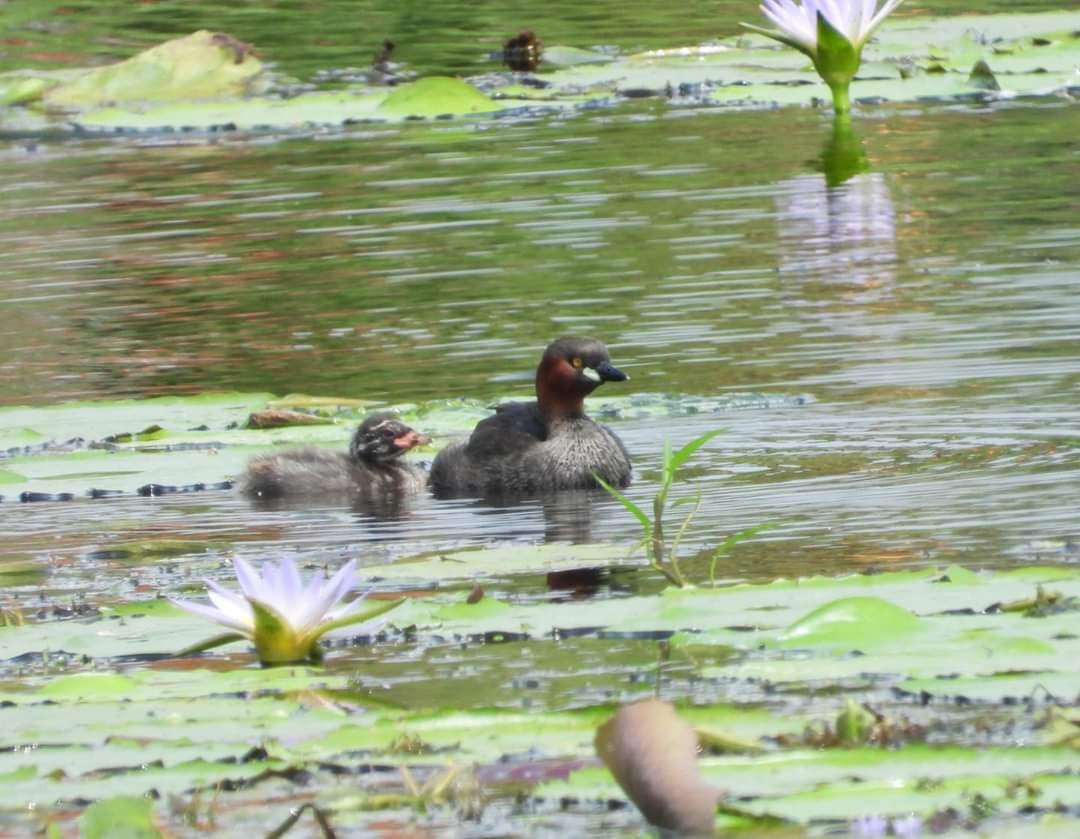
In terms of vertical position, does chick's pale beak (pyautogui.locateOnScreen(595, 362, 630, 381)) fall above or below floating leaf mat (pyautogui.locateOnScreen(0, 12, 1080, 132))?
below

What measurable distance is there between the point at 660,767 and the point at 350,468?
5.31 meters

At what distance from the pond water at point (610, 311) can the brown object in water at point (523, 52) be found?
402mm

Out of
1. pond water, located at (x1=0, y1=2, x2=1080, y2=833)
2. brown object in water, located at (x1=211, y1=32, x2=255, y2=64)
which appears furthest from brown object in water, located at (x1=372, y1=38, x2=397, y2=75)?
brown object in water, located at (x1=211, y1=32, x2=255, y2=64)

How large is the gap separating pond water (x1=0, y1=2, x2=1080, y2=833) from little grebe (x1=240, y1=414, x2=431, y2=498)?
151 mm

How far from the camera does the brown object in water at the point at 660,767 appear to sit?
3.71 metres

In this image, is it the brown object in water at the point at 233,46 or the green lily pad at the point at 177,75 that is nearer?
the brown object in water at the point at 233,46

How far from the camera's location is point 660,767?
12.3 feet

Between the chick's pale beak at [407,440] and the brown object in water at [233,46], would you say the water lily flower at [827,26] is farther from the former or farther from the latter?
the chick's pale beak at [407,440]

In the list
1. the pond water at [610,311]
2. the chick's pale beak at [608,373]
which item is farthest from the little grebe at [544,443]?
the pond water at [610,311]

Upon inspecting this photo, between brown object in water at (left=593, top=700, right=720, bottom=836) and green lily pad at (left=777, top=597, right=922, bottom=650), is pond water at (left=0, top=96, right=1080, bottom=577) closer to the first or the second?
green lily pad at (left=777, top=597, right=922, bottom=650)

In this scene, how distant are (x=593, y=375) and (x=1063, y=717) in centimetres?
508

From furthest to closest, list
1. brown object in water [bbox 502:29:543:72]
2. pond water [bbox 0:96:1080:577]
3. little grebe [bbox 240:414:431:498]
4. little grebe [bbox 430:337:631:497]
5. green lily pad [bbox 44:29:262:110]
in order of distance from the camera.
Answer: brown object in water [bbox 502:29:543:72] → green lily pad [bbox 44:29:262:110] → little grebe [bbox 430:337:631:497] → little grebe [bbox 240:414:431:498] → pond water [bbox 0:96:1080:577]

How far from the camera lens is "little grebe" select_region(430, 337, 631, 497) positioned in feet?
29.5

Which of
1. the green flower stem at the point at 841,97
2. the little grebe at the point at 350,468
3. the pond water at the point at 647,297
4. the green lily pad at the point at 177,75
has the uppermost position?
the green lily pad at the point at 177,75
